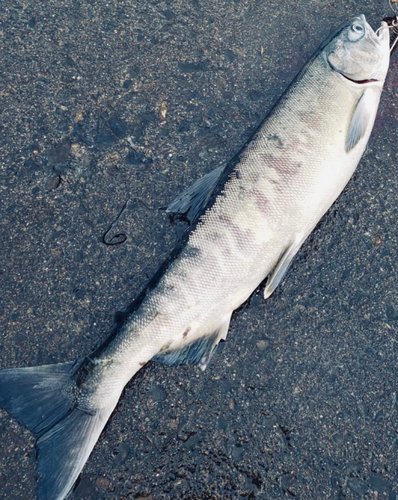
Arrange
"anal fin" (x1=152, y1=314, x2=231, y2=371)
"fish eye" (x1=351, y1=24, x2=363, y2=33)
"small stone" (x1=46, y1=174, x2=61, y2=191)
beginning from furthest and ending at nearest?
"fish eye" (x1=351, y1=24, x2=363, y2=33) < "small stone" (x1=46, y1=174, x2=61, y2=191) < "anal fin" (x1=152, y1=314, x2=231, y2=371)

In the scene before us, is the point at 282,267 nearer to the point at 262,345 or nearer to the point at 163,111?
the point at 262,345

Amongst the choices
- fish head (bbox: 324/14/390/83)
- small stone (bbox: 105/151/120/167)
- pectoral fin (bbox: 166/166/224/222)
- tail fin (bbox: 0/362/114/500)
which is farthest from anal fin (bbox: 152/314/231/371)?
fish head (bbox: 324/14/390/83)

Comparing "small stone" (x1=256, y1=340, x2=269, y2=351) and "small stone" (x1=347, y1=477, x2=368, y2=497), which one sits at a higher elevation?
"small stone" (x1=256, y1=340, x2=269, y2=351)

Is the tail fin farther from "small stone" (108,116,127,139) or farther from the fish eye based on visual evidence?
the fish eye

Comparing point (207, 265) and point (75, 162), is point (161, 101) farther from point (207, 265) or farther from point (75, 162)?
point (207, 265)

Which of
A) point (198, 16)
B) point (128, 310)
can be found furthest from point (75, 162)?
point (198, 16)

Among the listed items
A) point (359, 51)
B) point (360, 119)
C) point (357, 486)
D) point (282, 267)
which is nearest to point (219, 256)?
point (282, 267)
